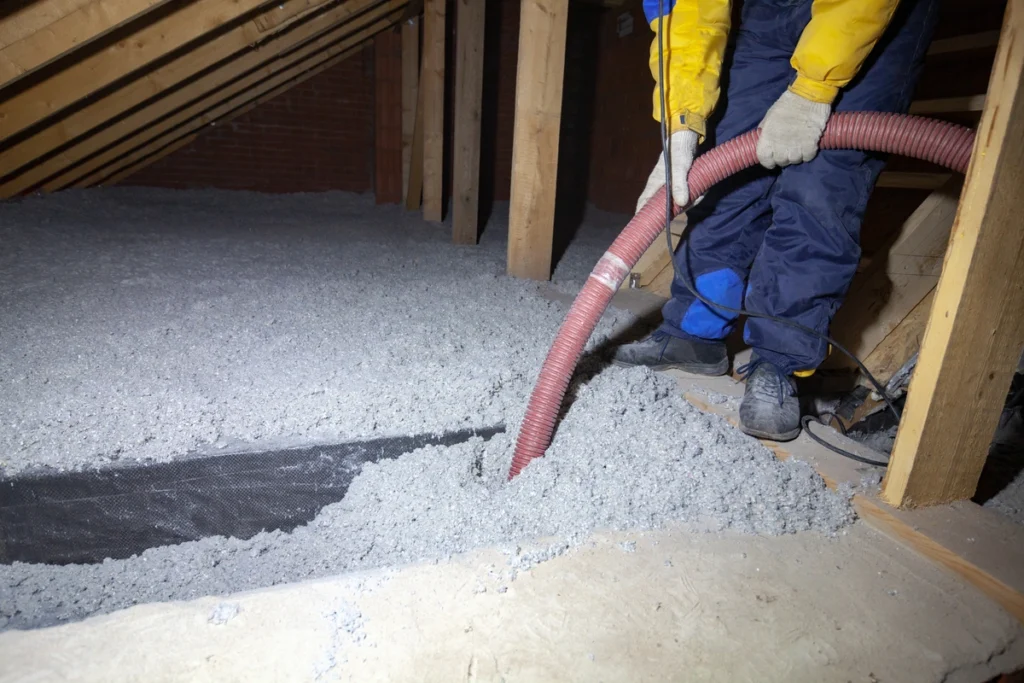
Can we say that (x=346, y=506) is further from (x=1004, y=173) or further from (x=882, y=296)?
(x=882, y=296)

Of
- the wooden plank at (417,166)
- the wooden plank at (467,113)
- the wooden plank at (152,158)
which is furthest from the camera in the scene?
the wooden plank at (152,158)

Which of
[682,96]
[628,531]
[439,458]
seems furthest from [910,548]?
[682,96]

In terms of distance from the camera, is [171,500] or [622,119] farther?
[622,119]

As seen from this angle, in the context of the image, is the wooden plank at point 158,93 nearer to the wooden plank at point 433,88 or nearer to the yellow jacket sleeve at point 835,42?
the wooden plank at point 433,88

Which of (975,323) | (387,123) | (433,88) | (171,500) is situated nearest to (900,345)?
(975,323)

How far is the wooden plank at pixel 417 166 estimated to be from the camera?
4078 mm

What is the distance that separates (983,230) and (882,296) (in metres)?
0.86

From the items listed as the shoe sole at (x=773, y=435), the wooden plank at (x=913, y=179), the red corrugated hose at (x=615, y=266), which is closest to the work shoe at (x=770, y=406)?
the shoe sole at (x=773, y=435)

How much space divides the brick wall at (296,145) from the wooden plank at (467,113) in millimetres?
2831

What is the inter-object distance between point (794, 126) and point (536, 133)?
1.33 meters

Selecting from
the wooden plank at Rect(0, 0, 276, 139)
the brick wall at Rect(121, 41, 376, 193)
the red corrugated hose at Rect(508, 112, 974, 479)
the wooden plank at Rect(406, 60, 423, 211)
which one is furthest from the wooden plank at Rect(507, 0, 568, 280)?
the brick wall at Rect(121, 41, 376, 193)

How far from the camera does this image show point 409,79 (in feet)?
15.2

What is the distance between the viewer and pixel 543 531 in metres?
0.94

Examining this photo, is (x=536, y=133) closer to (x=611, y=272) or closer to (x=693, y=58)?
(x=693, y=58)
